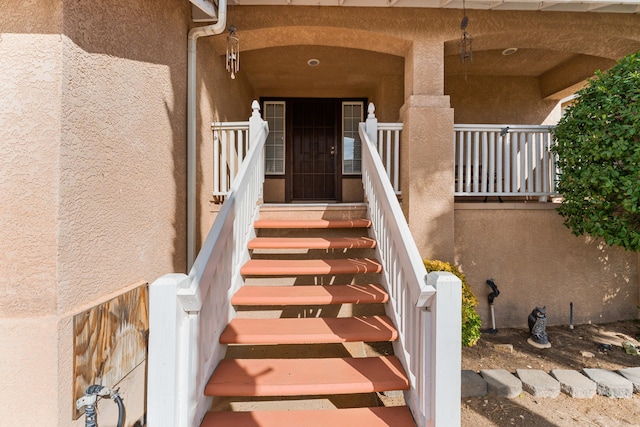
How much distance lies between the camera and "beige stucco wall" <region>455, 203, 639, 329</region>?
3574 mm

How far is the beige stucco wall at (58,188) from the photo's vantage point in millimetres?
1589

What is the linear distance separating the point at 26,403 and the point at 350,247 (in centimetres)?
230

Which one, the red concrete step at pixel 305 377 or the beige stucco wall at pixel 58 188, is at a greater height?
the beige stucco wall at pixel 58 188

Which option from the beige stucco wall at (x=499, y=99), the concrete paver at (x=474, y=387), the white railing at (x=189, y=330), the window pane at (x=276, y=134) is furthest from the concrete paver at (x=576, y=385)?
the window pane at (x=276, y=134)

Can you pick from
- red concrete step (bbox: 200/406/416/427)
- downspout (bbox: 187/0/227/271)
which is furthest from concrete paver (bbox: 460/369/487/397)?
downspout (bbox: 187/0/227/271)

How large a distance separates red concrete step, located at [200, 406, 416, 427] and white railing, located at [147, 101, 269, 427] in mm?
155

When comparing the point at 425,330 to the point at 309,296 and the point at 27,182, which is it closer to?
the point at 309,296

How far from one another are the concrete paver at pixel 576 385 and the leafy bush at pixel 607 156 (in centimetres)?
137

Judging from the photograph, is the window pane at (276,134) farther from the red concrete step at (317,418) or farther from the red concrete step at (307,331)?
the red concrete step at (317,418)

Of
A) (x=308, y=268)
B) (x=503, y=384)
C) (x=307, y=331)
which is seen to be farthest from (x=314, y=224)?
(x=503, y=384)

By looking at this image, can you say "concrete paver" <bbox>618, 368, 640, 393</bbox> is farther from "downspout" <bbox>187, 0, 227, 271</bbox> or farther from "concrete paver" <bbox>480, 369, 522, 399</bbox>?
"downspout" <bbox>187, 0, 227, 271</bbox>

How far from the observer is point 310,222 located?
3.16 meters

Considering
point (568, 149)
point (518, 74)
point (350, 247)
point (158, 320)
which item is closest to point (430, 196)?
point (350, 247)

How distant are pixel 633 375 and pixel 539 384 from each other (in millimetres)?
914
